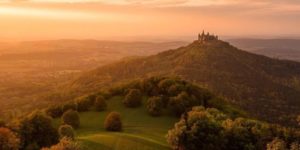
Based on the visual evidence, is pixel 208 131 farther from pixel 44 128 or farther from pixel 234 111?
pixel 234 111

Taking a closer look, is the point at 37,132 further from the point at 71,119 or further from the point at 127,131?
the point at 127,131

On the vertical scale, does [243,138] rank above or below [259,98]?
above

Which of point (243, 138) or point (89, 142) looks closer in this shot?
point (89, 142)

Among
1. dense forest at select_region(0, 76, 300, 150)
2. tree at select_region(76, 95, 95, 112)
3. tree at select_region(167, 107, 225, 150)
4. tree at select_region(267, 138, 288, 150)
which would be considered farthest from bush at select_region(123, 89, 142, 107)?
tree at select_region(267, 138, 288, 150)

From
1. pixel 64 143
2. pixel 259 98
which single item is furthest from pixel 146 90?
pixel 259 98

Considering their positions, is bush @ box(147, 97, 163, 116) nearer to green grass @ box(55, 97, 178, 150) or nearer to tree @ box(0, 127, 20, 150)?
green grass @ box(55, 97, 178, 150)

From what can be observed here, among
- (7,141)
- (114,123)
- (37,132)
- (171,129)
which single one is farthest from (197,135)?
(7,141)

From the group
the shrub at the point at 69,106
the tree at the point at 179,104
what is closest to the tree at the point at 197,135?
the tree at the point at 179,104

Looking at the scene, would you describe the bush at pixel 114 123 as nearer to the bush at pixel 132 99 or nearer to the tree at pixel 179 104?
the bush at pixel 132 99
